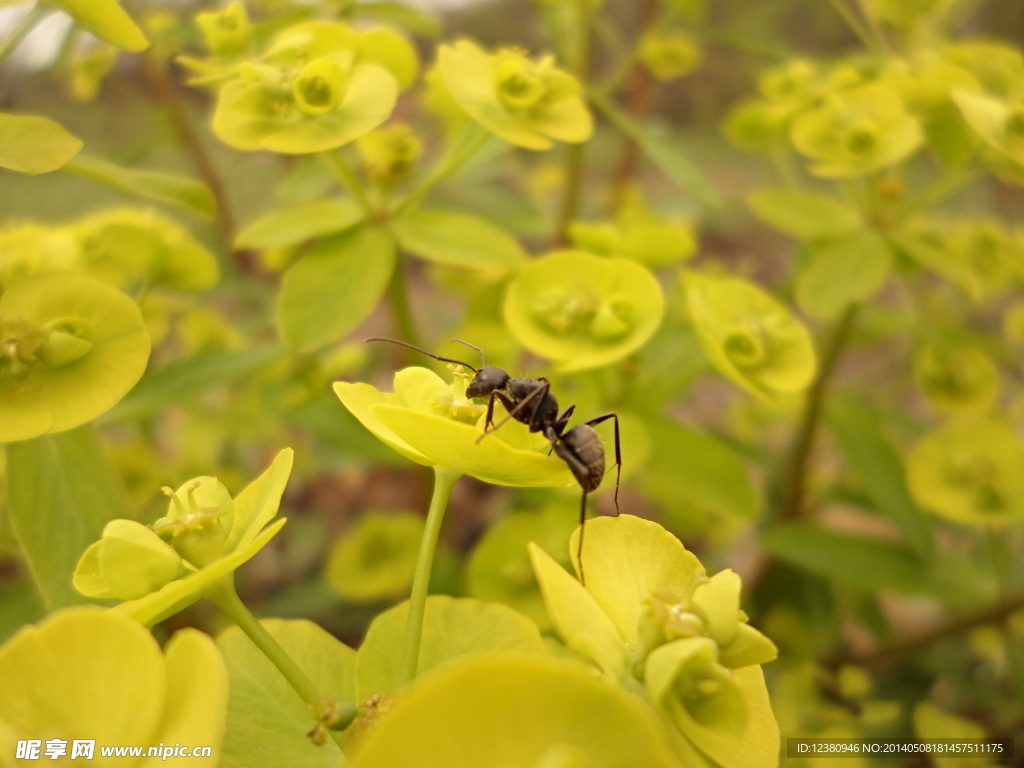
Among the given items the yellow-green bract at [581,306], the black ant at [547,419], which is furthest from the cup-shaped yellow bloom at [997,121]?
the black ant at [547,419]

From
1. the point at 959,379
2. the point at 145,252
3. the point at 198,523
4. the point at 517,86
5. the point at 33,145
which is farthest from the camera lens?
the point at 959,379

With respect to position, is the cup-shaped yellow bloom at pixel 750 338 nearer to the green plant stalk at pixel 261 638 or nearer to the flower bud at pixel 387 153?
the flower bud at pixel 387 153

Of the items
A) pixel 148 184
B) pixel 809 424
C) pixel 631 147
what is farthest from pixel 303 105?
pixel 631 147

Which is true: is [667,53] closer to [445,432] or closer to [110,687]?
[445,432]

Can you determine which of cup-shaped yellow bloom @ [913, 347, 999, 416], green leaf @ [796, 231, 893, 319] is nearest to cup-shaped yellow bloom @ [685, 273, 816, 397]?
green leaf @ [796, 231, 893, 319]

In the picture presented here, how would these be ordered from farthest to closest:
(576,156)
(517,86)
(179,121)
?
(179,121)
(576,156)
(517,86)

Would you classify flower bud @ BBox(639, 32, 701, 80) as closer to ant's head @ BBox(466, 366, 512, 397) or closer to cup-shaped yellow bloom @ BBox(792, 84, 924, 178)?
cup-shaped yellow bloom @ BBox(792, 84, 924, 178)

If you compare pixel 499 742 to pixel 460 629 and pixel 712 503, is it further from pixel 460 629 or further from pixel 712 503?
pixel 712 503
